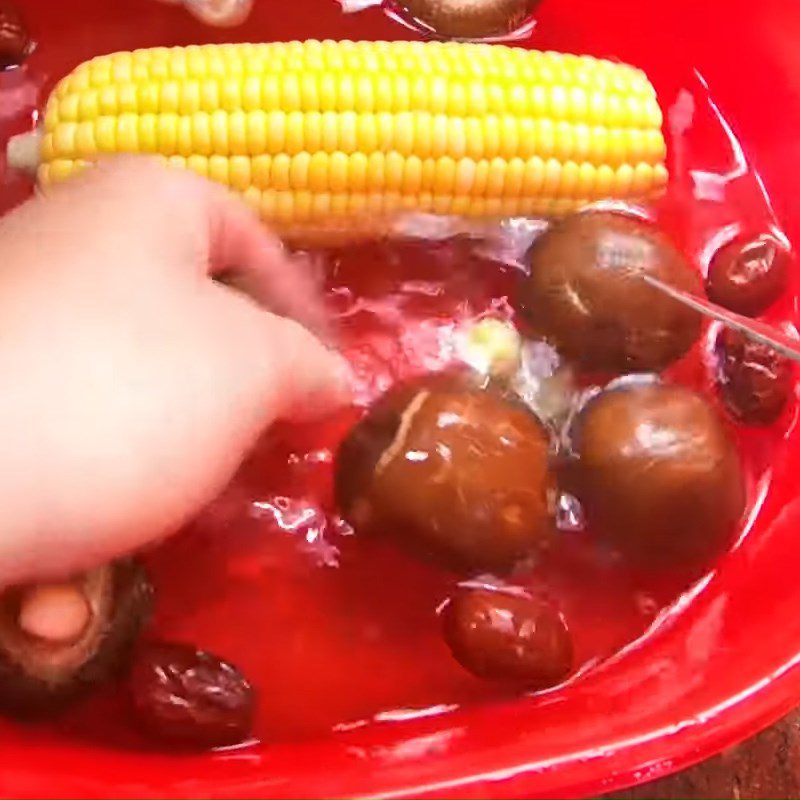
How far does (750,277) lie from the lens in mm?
738

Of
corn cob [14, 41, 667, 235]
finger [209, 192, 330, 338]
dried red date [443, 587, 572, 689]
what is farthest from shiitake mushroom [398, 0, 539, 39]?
dried red date [443, 587, 572, 689]

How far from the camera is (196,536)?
708 mm

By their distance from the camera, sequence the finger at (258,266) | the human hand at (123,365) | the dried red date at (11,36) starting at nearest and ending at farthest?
the human hand at (123,365)
the finger at (258,266)
the dried red date at (11,36)

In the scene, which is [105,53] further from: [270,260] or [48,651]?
[48,651]

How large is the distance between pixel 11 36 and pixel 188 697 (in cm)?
38

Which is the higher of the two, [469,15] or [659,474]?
[469,15]

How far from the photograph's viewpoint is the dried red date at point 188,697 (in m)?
0.63

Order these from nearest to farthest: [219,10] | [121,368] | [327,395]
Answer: [121,368], [327,395], [219,10]

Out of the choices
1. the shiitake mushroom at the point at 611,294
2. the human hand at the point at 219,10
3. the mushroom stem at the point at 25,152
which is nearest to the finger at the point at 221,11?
the human hand at the point at 219,10

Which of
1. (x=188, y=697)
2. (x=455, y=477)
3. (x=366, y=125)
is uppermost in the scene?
(x=366, y=125)

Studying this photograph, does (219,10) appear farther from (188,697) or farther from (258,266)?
(188,697)

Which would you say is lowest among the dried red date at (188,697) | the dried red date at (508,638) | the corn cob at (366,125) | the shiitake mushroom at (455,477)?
the dried red date at (188,697)

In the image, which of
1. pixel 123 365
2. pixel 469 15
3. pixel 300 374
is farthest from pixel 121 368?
pixel 469 15

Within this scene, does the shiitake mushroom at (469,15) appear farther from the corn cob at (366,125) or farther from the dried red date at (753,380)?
the dried red date at (753,380)
